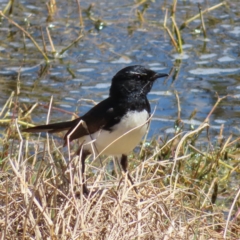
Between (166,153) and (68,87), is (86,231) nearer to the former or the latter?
(166,153)

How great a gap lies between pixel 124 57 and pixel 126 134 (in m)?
3.61

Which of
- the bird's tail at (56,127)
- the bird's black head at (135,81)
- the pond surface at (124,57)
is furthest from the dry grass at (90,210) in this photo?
the pond surface at (124,57)

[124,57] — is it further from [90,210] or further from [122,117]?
[90,210]

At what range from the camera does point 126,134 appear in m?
4.80

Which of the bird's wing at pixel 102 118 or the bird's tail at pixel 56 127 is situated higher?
the bird's wing at pixel 102 118

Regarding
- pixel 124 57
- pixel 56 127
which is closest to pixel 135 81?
pixel 56 127

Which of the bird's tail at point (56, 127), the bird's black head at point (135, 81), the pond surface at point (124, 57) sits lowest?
the pond surface at point (124, 57)

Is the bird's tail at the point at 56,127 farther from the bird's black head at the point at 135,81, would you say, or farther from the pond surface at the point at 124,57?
the pond surface at the point at 124,57

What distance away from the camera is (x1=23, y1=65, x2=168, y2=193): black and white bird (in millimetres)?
4871

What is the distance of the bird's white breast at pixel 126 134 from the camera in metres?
4.82

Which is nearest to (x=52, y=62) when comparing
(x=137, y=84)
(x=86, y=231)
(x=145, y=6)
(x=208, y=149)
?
(x=145, y=6)

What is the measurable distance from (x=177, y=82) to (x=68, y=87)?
3.38ft

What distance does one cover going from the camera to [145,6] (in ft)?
32.3

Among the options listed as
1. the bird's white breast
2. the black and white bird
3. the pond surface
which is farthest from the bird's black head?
the pond surface
